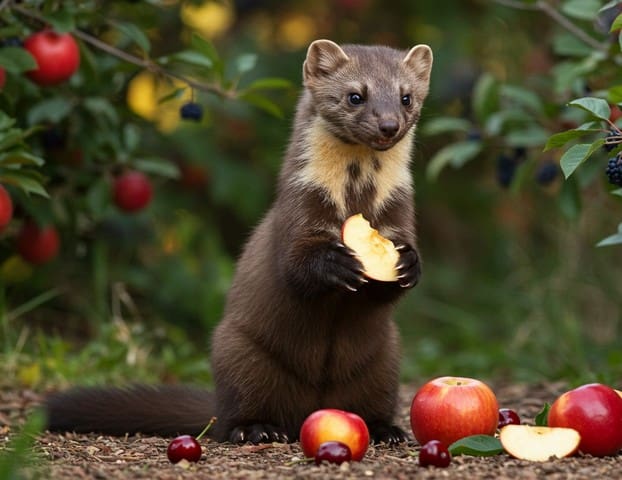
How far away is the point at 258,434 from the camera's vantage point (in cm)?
539

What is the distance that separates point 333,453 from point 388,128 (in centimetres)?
150

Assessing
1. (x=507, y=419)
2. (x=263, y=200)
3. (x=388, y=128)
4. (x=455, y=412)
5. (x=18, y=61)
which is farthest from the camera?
(x=263, y=200)

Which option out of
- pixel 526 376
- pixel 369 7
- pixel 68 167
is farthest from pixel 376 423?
pixel 369 7

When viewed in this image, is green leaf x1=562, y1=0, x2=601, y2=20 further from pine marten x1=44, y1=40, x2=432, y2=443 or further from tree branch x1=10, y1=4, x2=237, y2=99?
tree branch x1=10, y1=4, x2=237, y2=99

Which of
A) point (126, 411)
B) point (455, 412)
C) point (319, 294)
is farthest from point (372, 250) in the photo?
point (126, 411)

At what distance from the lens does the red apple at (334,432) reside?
15.1ft

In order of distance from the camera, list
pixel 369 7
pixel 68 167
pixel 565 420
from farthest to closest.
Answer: pixel 369 7, pixel 68 167, pixel 565 420

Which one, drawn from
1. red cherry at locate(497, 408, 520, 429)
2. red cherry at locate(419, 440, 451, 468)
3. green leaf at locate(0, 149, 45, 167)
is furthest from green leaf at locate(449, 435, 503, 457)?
green leaf at locate(0, 149, 45, 167)

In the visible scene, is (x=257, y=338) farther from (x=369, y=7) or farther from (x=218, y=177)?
(x=369, y=7)

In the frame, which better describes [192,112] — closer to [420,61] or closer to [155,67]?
[155,67]

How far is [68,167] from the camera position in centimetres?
748

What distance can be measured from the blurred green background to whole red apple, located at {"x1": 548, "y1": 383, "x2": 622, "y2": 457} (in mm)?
1777

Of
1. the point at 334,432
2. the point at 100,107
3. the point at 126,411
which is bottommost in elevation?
the point at 334,432

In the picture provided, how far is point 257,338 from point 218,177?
4.52 metres
